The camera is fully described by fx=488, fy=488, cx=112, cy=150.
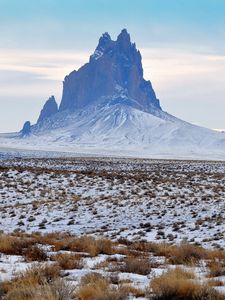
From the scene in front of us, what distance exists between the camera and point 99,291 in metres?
6.57

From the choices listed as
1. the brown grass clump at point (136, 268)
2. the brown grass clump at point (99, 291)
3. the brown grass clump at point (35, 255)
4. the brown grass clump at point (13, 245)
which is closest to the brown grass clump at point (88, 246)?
the brown grass clump at point (13, 245)

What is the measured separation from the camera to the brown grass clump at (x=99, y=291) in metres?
6.46

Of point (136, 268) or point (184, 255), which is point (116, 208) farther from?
point (136, 268)

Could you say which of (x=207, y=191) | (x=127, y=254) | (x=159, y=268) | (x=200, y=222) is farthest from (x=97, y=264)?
(x=207, y=191)

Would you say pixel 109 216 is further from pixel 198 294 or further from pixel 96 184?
pixel 198 294

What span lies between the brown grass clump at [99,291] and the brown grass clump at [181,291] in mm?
490

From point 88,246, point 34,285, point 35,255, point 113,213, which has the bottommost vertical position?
point 113,213

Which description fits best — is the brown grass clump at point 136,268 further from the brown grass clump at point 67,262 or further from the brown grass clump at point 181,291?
the brown grass clump at point 181,291

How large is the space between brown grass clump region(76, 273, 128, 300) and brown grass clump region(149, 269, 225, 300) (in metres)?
0.49

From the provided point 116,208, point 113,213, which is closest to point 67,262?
point 113,213

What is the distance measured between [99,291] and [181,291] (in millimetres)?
1175

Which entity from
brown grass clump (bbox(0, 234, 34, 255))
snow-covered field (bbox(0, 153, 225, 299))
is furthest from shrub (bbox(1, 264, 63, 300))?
brown grass clump (bbox(0, 234, 34, 255))

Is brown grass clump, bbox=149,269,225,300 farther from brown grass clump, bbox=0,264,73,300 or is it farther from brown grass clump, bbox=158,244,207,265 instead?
brown grass clump, bbox=158,244,207,265

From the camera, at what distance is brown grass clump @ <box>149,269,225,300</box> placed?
668 centimetres
